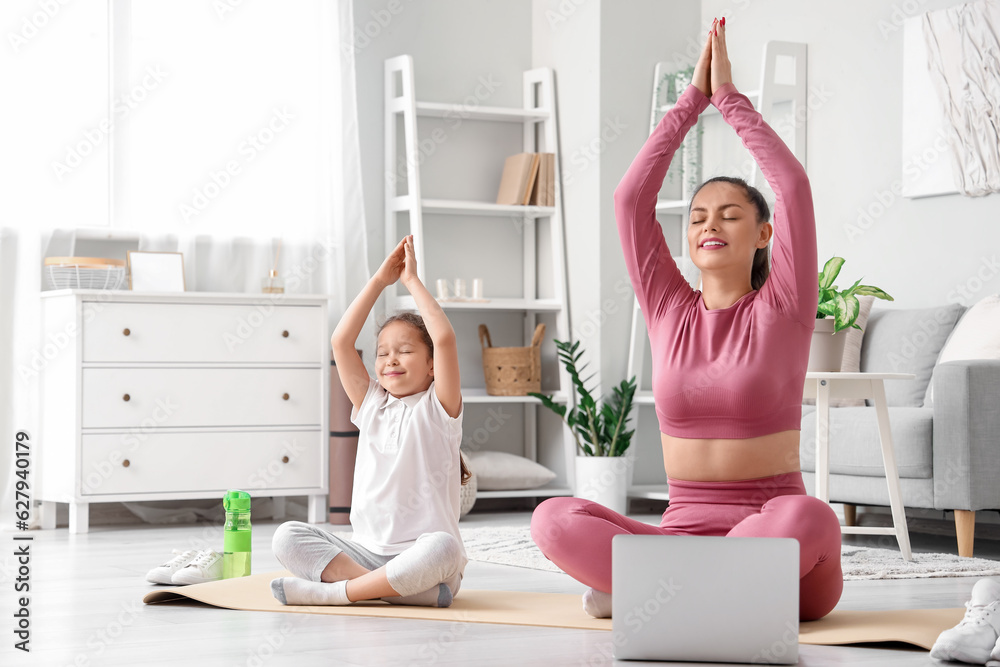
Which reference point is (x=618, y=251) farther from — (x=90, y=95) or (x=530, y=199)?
(x=90, y=95)

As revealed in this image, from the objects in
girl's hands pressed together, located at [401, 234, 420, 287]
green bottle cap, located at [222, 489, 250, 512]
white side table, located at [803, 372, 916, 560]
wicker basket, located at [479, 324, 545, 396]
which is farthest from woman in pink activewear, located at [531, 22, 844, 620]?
wicker basket, located at [479, 324, 545, 396]

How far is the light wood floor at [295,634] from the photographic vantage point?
1767 mm

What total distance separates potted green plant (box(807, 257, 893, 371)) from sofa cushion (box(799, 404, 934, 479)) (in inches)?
9.4

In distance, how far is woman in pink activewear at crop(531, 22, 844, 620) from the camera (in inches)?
77.6

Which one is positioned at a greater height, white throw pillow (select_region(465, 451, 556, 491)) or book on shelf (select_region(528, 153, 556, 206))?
book on shelf (select_region(528, 153, 556, 206))

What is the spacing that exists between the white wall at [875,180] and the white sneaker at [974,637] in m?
2.12

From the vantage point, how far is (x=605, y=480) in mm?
4363

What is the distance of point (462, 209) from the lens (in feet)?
15.5

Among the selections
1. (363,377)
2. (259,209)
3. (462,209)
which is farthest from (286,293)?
(363,377)

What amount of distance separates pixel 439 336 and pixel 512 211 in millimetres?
2552

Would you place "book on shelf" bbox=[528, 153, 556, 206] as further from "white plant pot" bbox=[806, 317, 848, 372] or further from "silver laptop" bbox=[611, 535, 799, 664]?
"silver laptop" bbox=[611, 535, 799, 664]

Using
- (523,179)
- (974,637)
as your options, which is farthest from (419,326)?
(523,179)

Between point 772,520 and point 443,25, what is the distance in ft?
11.5

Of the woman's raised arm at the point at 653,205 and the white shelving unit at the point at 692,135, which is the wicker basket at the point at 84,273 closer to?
the white shelving unit at the point at 692,135
